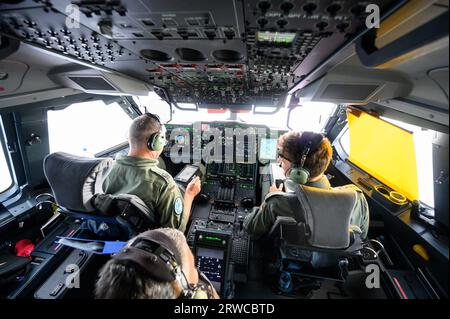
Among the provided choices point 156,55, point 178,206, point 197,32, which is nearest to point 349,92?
point 197,32

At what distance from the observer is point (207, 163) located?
2.92m

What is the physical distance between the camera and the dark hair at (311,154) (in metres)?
1.31

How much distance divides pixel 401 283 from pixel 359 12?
42.3 inches

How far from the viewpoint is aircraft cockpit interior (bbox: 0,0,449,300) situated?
2.36 feet

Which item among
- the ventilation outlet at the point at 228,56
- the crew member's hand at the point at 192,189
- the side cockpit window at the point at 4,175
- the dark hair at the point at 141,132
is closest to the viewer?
the ventilation outlet at the point at 228,56

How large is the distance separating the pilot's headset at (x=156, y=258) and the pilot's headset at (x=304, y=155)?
0.90 m

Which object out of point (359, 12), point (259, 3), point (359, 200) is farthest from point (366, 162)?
point (259, 3)

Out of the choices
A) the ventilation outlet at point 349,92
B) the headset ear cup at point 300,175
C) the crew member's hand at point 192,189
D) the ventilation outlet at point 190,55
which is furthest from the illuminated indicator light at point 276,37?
the crew member's hand at point 192,189

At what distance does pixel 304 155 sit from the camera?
1.30 meters

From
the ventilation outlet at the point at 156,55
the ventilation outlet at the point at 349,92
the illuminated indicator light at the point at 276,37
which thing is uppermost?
the ventilation outlet at the point at 156,55

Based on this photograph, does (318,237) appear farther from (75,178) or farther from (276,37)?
(75,178)

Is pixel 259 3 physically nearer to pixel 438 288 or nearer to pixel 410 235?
pixel 438 288

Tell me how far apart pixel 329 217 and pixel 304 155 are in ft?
1.47

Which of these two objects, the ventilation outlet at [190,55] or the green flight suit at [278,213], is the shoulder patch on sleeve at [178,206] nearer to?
the green flight suit at [278,213]
